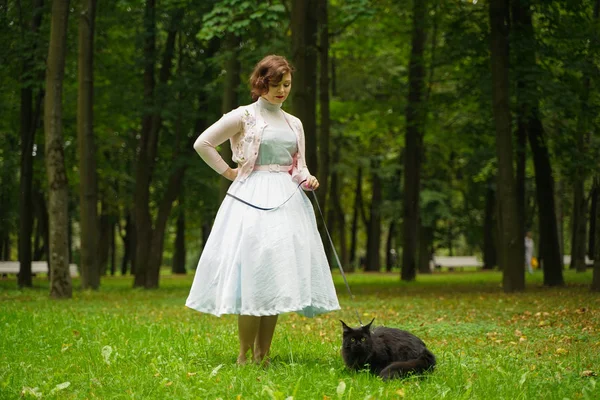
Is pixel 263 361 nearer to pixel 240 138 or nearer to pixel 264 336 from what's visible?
pixel 264 336

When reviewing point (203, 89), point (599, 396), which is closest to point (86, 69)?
point (203, 89)

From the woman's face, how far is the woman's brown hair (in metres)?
0.03

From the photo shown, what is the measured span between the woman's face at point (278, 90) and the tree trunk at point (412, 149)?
15.3 metres

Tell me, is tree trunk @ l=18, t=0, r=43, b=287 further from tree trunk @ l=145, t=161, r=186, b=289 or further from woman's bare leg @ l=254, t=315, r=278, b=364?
woman's bare leg @ l=254, t=315, r=278, b=364

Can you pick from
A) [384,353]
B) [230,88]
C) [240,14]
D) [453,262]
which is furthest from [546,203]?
[453,262]

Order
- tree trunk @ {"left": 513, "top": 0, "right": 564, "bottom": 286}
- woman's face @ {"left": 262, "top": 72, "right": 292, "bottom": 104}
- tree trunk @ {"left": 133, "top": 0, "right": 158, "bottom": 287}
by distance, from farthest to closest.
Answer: tree trunk @ {"left": 133, "top": 0, "right": 158, "bottom": 287}
tree trunk @ {"left": 513, "top": 0, "right": 564, "bottom": 286}
woman's face @ {"left": 262, "top": 72, "right": 292, "bottom": 104}

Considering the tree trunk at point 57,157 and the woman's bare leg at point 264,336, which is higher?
the tree trunk at point 57,157

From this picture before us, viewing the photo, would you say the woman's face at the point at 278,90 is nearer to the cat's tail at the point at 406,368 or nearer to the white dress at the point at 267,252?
the white dress at the point at 267,252

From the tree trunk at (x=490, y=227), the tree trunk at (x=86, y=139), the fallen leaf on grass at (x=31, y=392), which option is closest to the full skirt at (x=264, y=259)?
the fallen leaf on grass at (x=31, y=392)

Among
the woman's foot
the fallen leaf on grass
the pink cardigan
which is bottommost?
the fallen leaf on grass

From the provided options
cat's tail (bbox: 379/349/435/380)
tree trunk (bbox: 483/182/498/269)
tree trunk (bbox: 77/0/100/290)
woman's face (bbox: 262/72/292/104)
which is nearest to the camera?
cat's tail (bbox: 379/349/435/380)

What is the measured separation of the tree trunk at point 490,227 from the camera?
37.2 metres

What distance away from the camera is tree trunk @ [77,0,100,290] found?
63.0 feet

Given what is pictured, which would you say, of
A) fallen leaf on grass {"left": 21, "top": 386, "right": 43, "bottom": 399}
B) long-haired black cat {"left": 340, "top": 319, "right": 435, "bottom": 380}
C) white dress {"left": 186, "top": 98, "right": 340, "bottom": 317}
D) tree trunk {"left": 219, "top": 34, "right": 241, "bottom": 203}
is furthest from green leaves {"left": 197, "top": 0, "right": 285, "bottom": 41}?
fallen leaf on grass {"left": 21, "top": 386, "right": 43, "bottom": 399}
